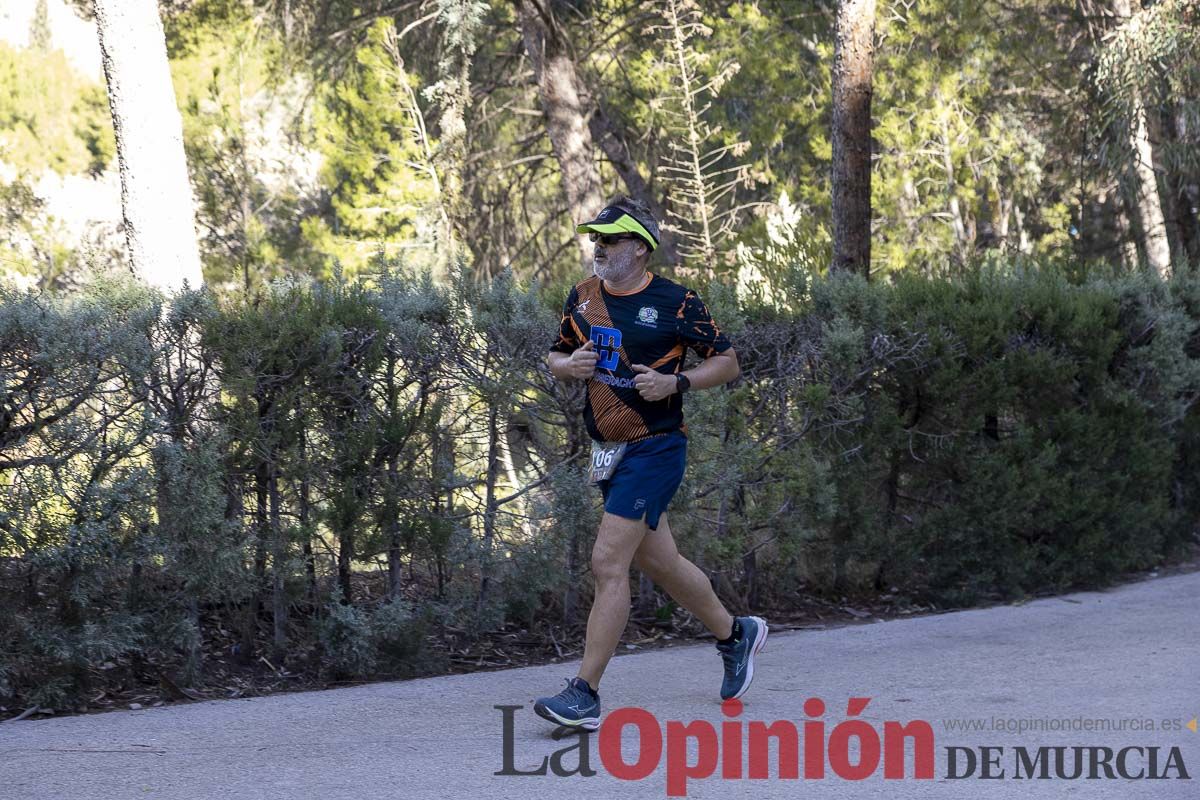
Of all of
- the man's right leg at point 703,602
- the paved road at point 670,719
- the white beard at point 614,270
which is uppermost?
the white beard at point 614,270

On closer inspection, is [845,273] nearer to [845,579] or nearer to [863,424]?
[863,424]

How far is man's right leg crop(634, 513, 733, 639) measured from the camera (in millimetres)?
5207

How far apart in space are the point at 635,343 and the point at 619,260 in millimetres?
323

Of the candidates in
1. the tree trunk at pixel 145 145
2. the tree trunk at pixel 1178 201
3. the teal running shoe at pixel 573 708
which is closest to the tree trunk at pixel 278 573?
the teal running shoe at pixel 573 708

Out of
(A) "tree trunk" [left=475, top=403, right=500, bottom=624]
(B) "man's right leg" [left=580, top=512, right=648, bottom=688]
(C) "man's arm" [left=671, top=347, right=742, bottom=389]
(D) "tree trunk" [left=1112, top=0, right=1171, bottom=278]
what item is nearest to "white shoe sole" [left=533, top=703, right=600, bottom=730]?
Answer: (B) "man's right leg" [left=580, top=512, right=648, bottom=688]

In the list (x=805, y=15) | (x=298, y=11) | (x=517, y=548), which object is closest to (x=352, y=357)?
(x=517, y=548)

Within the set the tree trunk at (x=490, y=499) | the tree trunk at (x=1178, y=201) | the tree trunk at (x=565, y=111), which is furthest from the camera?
the tree trunk at (x=1178, y=201)

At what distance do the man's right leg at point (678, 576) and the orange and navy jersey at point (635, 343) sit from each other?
42 cm

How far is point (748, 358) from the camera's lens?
7152 millimetres

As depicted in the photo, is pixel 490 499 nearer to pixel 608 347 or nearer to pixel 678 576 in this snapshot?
pixel 678 576

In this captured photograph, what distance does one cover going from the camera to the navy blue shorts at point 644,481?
4980 millimetres

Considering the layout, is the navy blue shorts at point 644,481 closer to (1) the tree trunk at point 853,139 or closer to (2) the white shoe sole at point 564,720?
(2) the white shoe sole at point 564,720

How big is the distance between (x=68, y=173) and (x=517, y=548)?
25.0 m

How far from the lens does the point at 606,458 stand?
16.5 ft
